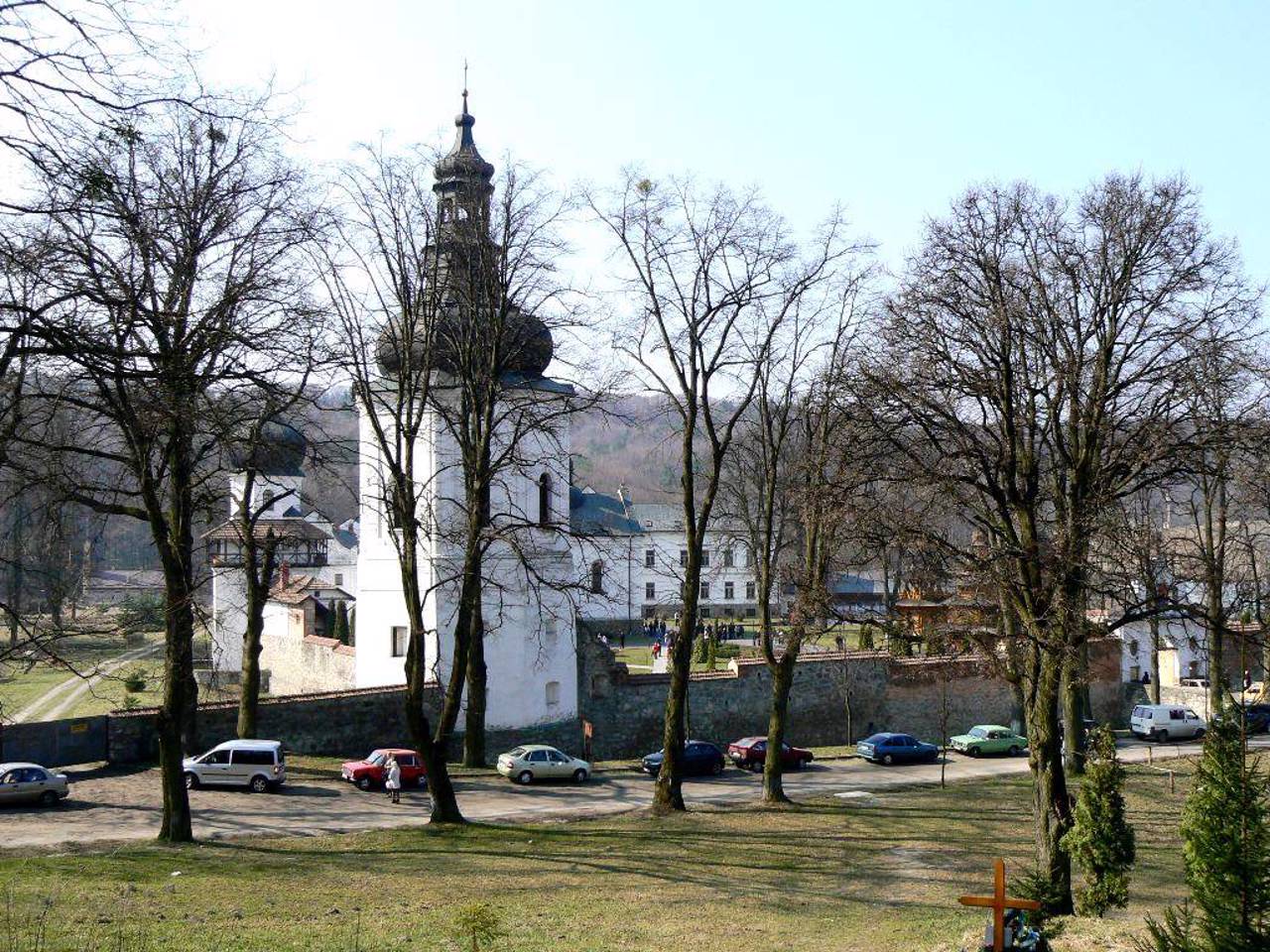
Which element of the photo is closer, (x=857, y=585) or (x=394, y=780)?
(x=394, y=780)

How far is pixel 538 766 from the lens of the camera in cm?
2616

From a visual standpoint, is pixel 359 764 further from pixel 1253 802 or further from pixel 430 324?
pixel 1253 802

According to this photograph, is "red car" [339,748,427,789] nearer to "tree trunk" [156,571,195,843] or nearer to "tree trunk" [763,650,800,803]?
"tree trunk" [156,571,195,843]

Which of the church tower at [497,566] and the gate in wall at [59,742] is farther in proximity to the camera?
the church tower at [497,566]

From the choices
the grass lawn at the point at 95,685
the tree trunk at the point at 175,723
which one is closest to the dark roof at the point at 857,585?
the grass lawn at the point at 95,685

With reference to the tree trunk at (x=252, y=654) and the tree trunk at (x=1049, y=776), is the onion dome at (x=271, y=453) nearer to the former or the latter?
the tree trunk at (x=252, y=654)

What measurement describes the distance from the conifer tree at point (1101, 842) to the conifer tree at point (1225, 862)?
3.63 m

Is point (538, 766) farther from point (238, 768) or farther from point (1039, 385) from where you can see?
point (1039, 385)

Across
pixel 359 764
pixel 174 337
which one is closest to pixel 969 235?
pixel 174 337

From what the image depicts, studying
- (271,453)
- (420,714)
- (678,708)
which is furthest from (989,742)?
(271,453)

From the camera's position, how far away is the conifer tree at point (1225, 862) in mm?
8977

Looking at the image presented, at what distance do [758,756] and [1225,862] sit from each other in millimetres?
21166

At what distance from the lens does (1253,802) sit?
976cm

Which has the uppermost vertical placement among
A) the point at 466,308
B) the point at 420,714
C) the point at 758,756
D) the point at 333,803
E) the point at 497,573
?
the point at 466,308
